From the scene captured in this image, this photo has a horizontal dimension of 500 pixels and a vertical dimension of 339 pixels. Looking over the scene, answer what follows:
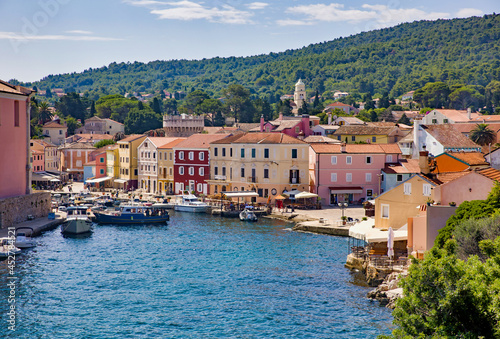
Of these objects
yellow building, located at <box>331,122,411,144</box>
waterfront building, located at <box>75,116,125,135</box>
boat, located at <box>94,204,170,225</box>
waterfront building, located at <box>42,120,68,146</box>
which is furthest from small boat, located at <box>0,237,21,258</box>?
waterfront building, located at <box>75,116,125,135</box>

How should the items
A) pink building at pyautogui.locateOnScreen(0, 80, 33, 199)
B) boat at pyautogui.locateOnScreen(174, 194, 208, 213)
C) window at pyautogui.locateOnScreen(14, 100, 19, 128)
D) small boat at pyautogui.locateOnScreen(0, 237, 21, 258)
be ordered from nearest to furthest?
small boat at pyautogui.locateOnScreen(0, 237, 21, 258)
pink building at pyautogui.locateOnScreen(0, 80, 33, 199)
window at pyautogui.locateOnScreen(14, 100, 19, 128)
boat at pyautogui.locateOnScreen(174, 194, 208, 213)

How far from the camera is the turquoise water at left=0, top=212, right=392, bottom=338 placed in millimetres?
24750

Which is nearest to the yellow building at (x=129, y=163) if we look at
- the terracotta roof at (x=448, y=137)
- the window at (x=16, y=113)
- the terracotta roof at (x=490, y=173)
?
the window at (x=16, y=113)

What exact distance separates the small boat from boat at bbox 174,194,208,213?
2418cm

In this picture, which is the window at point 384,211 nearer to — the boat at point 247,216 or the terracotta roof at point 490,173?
the terracotta roof at point 490,173

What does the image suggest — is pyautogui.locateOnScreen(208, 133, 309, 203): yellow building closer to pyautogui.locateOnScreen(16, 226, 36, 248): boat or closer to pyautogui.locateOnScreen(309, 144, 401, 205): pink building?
pyautogui.locateOnScreen(309, 144, 401, 205): pink building

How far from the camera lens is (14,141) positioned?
1908 inches

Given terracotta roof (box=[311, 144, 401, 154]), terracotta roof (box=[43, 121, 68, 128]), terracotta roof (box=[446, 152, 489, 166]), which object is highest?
terracotta roof (box=[43, 121, 68, 128])

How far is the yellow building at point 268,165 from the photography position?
62156 millimetres

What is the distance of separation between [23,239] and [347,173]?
1249 inches

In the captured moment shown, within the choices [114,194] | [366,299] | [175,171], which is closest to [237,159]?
[175,171]

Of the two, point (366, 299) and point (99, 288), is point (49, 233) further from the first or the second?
point (366, 299)

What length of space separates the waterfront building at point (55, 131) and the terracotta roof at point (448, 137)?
81.5 m

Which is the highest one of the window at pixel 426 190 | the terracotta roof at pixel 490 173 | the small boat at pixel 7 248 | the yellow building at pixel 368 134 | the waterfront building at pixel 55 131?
the waterfront building at pixel 55 131
